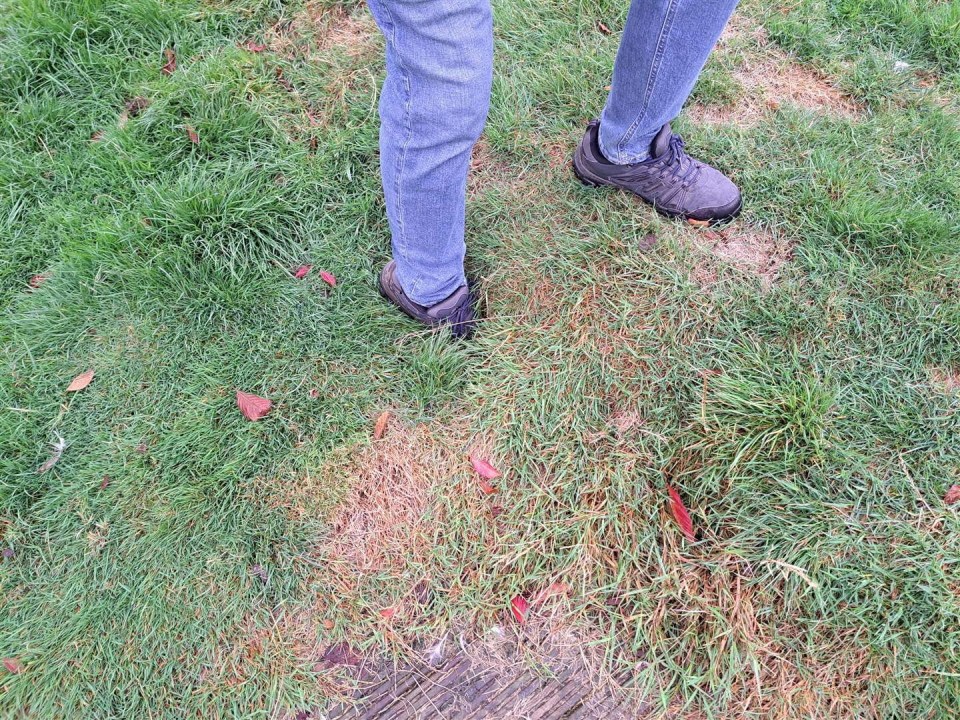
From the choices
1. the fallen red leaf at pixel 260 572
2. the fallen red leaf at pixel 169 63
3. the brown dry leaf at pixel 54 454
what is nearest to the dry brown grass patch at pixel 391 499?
the fallen red leaf at pixel 260 572

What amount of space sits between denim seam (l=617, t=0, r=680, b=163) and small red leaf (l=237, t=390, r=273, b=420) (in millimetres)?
1408

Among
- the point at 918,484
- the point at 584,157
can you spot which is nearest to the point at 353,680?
the point at 918,484

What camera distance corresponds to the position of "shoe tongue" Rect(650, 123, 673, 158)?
2.05 m

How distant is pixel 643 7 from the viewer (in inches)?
66.2

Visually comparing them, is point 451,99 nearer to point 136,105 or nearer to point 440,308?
point 440,308

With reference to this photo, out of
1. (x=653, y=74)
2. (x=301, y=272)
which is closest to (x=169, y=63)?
(x=301, y=272)

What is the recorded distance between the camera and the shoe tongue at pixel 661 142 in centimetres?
205

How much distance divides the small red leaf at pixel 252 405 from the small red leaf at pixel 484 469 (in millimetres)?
652

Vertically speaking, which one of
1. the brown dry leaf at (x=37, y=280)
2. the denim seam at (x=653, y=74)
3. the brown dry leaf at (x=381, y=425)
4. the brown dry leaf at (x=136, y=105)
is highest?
the denim seam at (x=653, y=74)

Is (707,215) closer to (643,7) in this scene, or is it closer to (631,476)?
Result: (643,7)

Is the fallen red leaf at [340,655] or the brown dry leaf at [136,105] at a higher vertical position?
the brown dry leaf at [136,105]

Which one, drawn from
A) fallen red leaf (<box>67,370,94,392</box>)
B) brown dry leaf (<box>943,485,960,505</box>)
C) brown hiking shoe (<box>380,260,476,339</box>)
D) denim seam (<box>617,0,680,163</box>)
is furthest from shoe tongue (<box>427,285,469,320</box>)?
brown dry leaf (<box>943,485,960,505</box>)

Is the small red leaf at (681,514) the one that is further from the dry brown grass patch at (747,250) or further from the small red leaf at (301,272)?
the small red leaf at (301,272)

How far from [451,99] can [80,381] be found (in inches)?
59.0
